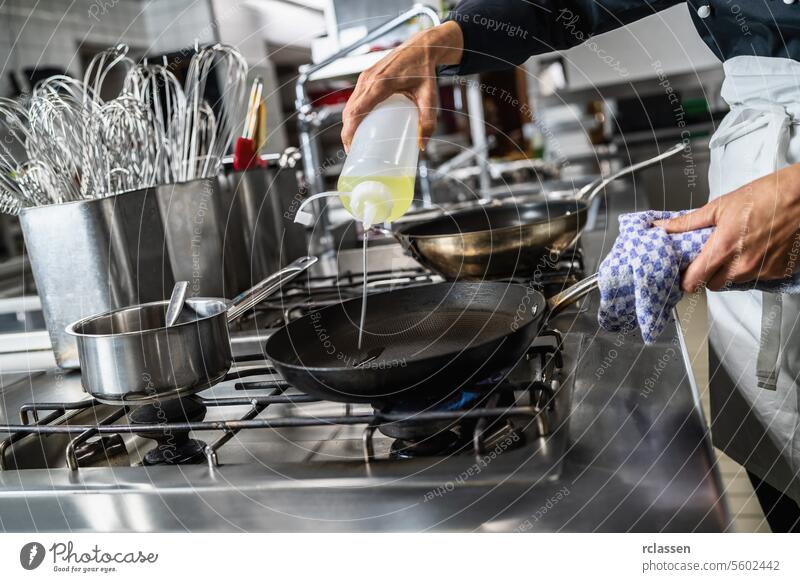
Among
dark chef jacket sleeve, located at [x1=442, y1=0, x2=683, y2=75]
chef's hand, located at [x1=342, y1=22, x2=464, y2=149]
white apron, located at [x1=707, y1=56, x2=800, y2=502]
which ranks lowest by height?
white apron, located at [x1=707, y1=56, x2=800, y2=502]

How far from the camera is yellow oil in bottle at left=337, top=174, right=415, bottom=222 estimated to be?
458mm

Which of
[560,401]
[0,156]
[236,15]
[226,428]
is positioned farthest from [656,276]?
[236,15]

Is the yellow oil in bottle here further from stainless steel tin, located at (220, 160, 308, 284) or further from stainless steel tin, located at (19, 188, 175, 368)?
stainless steel tin, located at (220, 160, 308, 284)

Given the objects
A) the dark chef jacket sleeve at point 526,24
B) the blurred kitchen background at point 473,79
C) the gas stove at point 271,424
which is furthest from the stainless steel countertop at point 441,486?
the blurred kitchen background at point 473,79

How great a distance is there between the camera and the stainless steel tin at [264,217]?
782mm

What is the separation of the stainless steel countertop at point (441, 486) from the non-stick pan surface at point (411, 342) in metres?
0.04

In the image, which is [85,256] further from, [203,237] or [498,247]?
[498,247]

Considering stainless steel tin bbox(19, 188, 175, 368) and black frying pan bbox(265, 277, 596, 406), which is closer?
black frying pan bbox(265, 277, 596, 406)

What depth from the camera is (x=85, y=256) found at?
22.5 inches

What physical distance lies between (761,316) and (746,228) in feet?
0.82

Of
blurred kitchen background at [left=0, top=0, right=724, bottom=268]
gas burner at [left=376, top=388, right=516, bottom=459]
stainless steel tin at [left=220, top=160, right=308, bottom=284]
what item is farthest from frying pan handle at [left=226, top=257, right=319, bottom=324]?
blurred kitchen background at [left=0, top=0, right=724, bottom=268]

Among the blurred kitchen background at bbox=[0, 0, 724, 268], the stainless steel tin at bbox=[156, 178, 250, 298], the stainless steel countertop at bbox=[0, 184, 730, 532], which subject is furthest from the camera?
the blurred kitchen background at bbox=[0, 0, 724, 268]

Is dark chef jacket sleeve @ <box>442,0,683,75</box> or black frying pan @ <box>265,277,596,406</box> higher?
dark chef jacket sleeve @ <box>442,0,683,75</box>

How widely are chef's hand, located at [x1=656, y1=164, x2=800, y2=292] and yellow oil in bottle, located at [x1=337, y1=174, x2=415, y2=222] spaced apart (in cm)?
16
